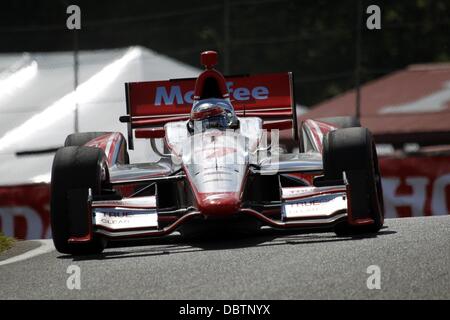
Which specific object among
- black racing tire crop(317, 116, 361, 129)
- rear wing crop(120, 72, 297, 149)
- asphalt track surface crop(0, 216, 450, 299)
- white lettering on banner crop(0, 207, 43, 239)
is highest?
rear wing crop(120, 72, 297, 149)

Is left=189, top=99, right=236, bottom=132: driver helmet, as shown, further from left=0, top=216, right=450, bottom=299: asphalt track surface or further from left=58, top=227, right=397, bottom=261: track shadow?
left=0, top=216, right=450, bottom=299: asphalt track surface

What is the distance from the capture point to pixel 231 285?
20.7 feet

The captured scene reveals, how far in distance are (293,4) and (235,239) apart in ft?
39.1

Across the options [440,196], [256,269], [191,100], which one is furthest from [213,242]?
[440,196]

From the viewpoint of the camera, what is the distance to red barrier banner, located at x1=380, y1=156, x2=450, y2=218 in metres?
12.6

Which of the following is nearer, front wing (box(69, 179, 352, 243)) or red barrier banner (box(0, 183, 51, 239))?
front wing (box(69, 179, 352, 243))

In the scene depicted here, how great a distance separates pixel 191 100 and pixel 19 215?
3.01 m

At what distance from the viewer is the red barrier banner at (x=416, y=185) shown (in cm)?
1262

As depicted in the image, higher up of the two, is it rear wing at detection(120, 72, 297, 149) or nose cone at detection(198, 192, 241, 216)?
rear wing at detection(120, 72, 297, 149)

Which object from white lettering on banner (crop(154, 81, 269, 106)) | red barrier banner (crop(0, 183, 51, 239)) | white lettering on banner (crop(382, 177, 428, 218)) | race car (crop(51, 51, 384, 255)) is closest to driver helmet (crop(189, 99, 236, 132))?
race car (crop(51, 51, 384, 255))

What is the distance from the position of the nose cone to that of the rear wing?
8.70 ft
